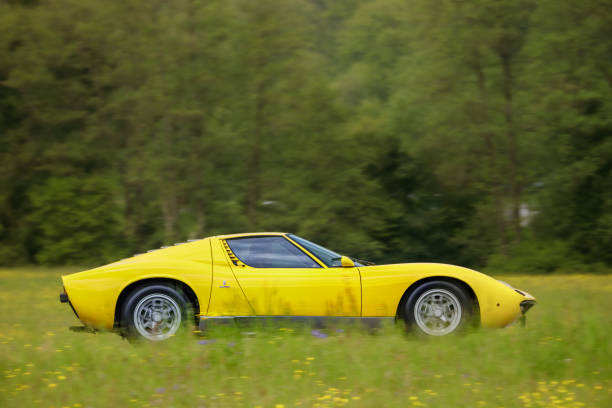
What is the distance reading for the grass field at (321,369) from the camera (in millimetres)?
4848

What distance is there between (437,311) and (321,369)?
181 cm

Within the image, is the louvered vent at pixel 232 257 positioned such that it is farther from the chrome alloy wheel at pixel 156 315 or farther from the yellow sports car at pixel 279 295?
the chrome alloy wheel at pixel 156 315

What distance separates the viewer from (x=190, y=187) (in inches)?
966

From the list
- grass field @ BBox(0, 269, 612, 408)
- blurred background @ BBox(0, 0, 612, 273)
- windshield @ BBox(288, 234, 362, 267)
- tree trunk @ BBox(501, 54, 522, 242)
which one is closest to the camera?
grass field @ BBox(0, 269, 612, 408)

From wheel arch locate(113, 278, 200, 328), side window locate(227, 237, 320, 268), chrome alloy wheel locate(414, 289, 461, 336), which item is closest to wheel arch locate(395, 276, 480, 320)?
chrome alloy wheel locate(414, 289, 461, 336)

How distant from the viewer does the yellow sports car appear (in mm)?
6781

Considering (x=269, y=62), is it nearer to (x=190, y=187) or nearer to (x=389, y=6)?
(x=190, y=187)

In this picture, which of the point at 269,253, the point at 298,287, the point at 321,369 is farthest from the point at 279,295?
the point at 321,369

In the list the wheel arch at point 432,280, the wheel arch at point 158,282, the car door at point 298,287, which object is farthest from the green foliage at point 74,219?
the wheel arch at point 432,280

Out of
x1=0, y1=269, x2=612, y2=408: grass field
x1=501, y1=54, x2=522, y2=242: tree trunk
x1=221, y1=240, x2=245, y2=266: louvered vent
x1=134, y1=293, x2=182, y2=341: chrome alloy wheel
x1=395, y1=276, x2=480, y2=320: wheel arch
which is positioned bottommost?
x1=0, y1=269, x2=612, y2=408: grass field

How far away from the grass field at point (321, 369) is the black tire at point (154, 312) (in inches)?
8.2

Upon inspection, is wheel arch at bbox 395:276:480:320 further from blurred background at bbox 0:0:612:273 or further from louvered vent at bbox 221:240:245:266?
blurred background at bbox 0:0:612:273

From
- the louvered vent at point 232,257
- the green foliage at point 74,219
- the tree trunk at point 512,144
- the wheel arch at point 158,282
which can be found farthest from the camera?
the green foliage at point 74,219

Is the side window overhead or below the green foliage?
below
